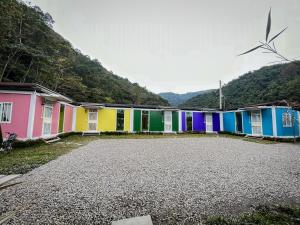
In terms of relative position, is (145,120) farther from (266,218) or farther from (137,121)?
(266,218)

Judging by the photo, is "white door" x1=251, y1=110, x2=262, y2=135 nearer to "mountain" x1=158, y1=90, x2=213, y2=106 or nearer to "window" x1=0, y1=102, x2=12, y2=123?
Result: "window" x1=0, y1=102, x2=12, y2=123

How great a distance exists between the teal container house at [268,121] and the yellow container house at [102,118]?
10.9 m

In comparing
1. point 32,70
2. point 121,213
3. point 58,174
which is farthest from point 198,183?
point 32,70

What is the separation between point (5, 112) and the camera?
7.49 m

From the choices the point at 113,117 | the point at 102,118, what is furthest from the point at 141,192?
the point at 102,118

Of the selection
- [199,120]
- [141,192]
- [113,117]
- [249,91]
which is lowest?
[141,192]

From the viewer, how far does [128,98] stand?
3084cm

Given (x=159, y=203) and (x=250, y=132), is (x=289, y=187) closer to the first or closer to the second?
(x=159, y=203)

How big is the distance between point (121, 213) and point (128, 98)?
29.4 meters

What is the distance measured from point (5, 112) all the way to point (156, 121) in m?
11.3

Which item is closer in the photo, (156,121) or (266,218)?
(266,218)

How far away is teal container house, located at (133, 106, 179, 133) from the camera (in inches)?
590

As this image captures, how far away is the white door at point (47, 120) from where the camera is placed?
9066 millimetres

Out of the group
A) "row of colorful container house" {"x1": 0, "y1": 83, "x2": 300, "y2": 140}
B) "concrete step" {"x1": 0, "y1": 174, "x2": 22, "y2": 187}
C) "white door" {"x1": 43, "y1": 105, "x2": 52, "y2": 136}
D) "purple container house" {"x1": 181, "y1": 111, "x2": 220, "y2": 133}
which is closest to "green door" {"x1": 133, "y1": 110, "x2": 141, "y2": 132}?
"row of colorful container house" {"x1": 0, "y1": 83, "x2": 300, "y2": 140}
